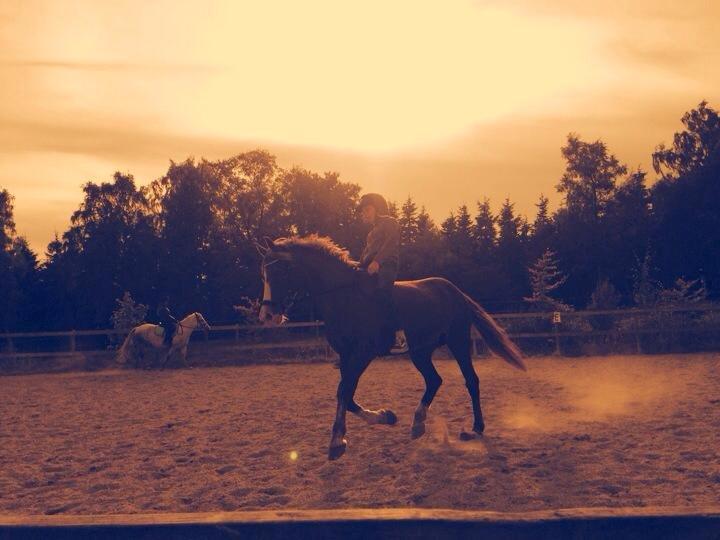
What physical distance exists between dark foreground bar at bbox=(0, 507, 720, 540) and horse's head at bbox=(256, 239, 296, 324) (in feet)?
11.4

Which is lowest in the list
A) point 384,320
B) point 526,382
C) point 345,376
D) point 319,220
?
point 526,382

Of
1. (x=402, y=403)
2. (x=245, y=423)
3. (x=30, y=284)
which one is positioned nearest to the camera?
(x=245, y=423)

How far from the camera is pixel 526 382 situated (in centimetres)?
1238

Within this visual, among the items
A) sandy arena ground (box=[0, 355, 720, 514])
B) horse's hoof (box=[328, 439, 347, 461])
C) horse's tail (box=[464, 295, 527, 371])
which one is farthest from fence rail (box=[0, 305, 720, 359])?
horse's hoof (box=[328, 439, 347, 461])

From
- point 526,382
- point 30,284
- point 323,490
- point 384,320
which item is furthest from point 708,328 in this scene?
point 30,284

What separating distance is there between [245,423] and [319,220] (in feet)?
120

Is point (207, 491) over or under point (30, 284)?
under

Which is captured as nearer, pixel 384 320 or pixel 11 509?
pixel 11 509

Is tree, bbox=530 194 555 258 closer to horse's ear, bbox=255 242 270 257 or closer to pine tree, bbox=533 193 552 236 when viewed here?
pine tree, bbox=533 193 552 236

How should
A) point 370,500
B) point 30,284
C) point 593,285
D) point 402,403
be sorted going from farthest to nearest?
point 593,285
point 30,284
point 402,403
point 370,500

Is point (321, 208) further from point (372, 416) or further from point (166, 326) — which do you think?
point (372, 416)

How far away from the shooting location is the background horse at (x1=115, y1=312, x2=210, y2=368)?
→ 61.4ft

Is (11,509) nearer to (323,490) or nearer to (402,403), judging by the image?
(323,490)

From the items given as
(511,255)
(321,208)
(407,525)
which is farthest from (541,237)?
(407,525)
